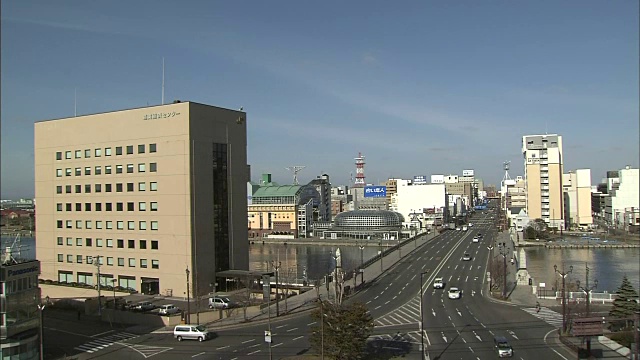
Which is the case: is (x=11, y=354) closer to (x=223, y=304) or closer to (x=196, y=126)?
(x=223, y=304)

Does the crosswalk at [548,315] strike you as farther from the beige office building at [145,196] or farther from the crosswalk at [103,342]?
the crosswalk at [103,342]

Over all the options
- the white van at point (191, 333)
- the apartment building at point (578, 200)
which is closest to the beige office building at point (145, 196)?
the white van at point (191, 333)

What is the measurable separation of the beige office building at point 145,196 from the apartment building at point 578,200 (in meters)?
89.7

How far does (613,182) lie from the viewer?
11756 cm

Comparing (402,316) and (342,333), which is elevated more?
(342,333)

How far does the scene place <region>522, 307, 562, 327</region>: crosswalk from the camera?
24961 mm

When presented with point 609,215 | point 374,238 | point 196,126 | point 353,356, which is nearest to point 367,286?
point 196,126

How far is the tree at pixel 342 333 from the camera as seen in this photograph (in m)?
17.6

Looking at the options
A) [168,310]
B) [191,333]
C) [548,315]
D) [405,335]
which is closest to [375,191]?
[548,315]

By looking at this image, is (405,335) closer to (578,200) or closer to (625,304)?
(625,304)

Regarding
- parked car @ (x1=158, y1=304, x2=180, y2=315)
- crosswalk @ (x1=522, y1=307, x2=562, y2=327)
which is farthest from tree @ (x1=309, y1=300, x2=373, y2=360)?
crosswalk @ (x1=522, y1=307, x2=562, y2=327)

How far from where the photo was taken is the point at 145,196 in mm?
32125

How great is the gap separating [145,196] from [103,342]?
11.5 meters

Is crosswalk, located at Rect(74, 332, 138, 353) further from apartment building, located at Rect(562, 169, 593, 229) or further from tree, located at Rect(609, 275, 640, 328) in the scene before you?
apartment building, located at Rect(562, 169, 593, 229)
